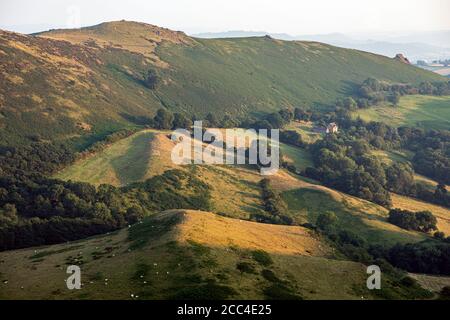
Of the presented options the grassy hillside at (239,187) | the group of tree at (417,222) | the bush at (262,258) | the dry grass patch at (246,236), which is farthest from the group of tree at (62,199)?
the group of tree at (417,222)

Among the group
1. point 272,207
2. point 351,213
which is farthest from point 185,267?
point 351,213

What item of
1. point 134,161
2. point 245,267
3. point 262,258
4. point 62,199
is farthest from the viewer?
point 134,161

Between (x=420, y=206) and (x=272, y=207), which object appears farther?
(x=420, y=206)

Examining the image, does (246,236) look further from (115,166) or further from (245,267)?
(115,166)

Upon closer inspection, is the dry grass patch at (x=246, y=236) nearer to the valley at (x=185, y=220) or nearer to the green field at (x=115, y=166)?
the valley at (x=185, y=220)

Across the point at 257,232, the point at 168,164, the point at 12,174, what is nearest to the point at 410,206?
the point at 168,164

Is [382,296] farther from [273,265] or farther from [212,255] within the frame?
[212,255]

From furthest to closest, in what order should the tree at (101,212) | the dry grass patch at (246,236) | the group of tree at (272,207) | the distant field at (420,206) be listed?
the distant field at (420,206), the group of tree at (272,207), the tree at (101,212), the dry grass patch at (246,236)

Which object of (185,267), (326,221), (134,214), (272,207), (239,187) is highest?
(185,267)

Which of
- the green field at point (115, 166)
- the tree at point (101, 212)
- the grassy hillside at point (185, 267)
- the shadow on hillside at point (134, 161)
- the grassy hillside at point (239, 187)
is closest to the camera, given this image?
the grassy hillside at point (185, 267)

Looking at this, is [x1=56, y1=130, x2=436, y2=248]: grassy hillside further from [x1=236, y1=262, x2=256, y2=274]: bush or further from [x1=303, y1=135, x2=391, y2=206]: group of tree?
[x1=236, y1=262, x2=256, y2=274]: bush
